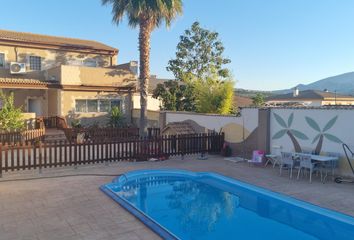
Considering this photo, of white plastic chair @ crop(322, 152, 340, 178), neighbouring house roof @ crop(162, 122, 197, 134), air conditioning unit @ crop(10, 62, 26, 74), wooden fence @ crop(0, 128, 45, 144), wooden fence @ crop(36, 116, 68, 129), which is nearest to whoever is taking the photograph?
white plastic chair @ crop(322, 152, 340, 178)

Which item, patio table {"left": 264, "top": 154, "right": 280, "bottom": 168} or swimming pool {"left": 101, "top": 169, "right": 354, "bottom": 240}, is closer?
swimming pool {"left": 101, "top": 169, "right": 354, "bottom": 240}

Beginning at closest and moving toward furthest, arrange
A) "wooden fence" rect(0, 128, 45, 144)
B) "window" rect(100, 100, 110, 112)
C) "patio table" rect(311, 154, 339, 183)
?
"patio table" rect(311, 154, 339, 183) < "wooden fence" rect(0, 128, 45, 144) < "window" rect(100, 100, 110, 112)

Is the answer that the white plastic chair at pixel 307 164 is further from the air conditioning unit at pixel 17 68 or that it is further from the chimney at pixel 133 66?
the air conditioning unit at pixel 17 68

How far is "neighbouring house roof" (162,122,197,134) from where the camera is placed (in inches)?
778

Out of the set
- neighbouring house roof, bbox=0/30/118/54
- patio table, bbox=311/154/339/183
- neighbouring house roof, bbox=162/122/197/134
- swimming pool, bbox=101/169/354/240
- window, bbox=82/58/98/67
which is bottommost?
swimming pool, bbox=101/169/354/240

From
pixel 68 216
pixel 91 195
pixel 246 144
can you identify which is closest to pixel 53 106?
pixel 246 144

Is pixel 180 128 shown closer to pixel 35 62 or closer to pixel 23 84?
pixel 23 84

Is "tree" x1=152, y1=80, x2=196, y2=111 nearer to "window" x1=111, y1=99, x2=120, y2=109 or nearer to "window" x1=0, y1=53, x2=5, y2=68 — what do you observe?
"window" x1=111, y1=99, x2=120, y2=109

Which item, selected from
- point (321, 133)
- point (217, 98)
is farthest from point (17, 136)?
point (321, 133)

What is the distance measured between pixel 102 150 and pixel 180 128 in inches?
254

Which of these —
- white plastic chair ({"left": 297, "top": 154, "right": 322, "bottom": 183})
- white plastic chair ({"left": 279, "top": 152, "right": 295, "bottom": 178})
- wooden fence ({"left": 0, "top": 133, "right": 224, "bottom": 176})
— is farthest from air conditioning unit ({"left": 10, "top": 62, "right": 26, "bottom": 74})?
white plastic chair ({"left": 297, "top": 154, "right": 322, "bottom": 183})

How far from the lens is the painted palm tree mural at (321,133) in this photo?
13102 mm

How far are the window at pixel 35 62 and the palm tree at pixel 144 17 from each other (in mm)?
10113

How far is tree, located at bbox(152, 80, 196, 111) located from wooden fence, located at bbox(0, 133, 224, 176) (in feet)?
34.1
